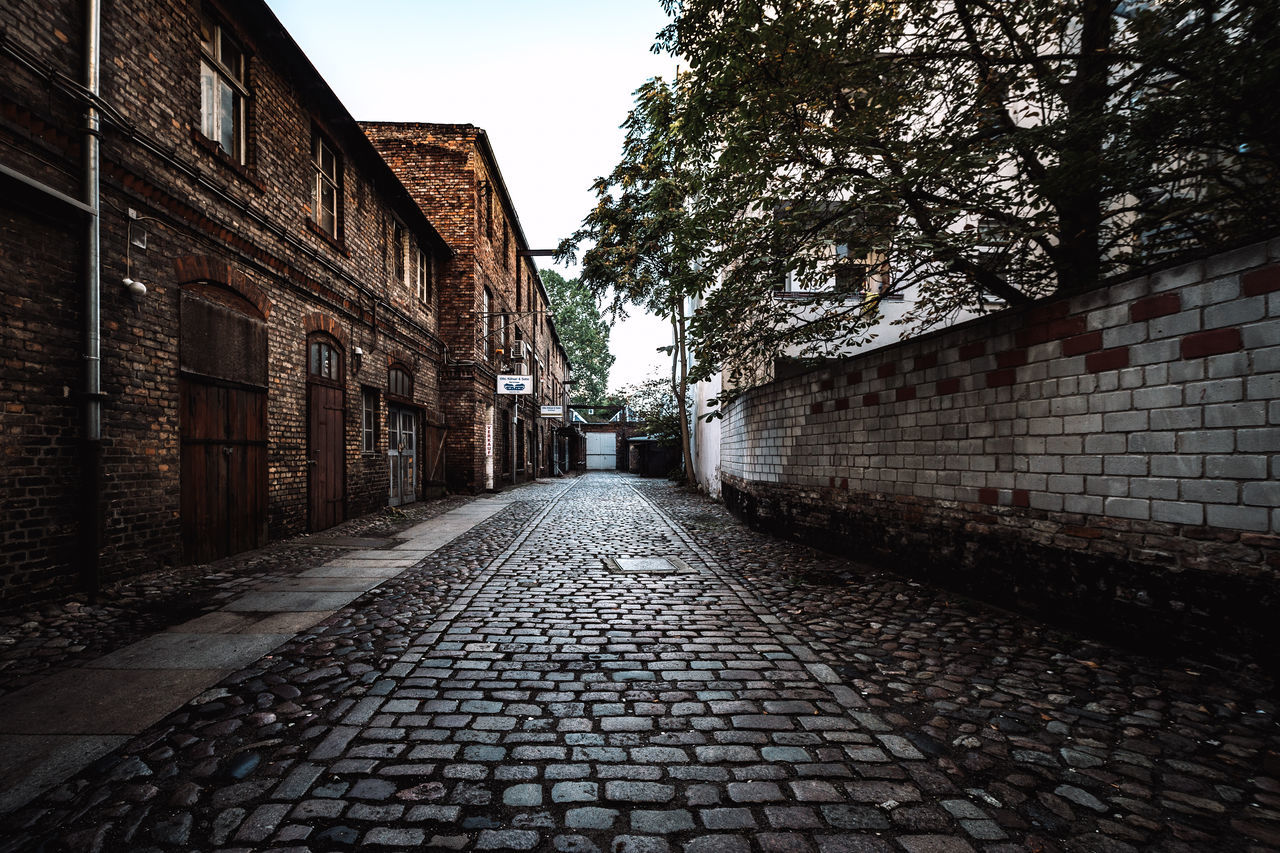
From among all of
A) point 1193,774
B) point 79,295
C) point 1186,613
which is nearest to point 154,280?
point 79,295

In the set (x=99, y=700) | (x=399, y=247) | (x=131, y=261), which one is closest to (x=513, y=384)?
(x=399, y=247)

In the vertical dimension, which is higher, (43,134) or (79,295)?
(43,134)

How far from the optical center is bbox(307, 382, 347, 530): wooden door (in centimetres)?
882

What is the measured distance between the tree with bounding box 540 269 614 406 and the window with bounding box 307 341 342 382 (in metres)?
38.2

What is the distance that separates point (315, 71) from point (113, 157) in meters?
4.28

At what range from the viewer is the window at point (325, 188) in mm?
9312

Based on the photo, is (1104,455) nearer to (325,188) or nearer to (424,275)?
(325,188)

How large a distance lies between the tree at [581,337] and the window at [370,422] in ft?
120

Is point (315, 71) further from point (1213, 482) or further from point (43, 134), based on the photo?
point (1213, 482)

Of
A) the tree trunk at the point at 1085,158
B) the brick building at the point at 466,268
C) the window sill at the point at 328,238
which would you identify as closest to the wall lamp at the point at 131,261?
the window sill at the point at 328,238

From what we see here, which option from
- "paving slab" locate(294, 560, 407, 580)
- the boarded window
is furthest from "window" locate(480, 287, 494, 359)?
"paving slab" locate(294, 560, 407, 580)

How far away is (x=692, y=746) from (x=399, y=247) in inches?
521

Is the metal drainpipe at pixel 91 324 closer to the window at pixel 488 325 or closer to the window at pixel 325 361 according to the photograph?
the window at pixel 325 361

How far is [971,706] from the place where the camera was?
298cm
